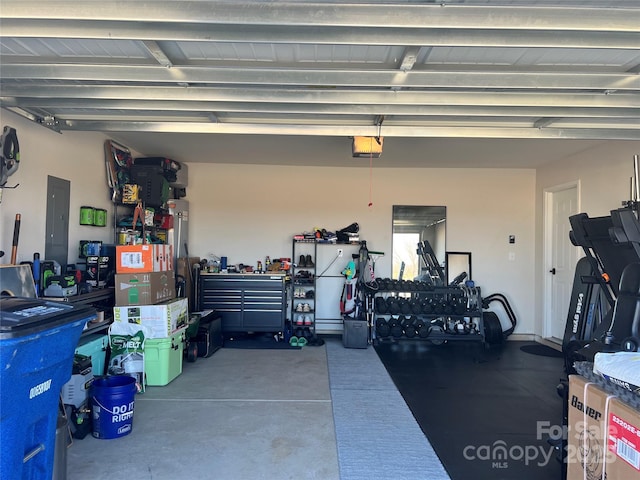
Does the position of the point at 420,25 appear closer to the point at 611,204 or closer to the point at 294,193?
the point at 611,204

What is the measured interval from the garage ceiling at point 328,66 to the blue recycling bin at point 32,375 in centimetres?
134

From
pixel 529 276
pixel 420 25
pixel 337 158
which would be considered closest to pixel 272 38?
pixel 420 25

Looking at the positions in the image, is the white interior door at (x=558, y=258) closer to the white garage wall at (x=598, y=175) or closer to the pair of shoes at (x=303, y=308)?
the white garage wall at (x=598, y=175)

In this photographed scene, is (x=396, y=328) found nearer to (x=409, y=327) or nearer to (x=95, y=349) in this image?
(x=409, y=327)

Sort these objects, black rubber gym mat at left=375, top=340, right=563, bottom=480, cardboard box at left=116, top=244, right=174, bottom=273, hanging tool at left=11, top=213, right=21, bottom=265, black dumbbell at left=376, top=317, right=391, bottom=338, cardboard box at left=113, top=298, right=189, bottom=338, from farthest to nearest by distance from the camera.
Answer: black dumbbell at left=376, top=317, right=391, bottom=338 → cardboard box at left=116, top=244, right=174, bottom=273 → cardboard box at left=113, top=298, right=189, bottom=338 → hanging tool at left=11, top=213, right=21, bottom=265 → black rubber gym mat at left=375, top=340, right=563, bottom=480

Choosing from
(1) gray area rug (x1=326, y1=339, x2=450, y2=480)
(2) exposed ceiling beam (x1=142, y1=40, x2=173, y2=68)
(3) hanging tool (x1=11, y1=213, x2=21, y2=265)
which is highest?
(2) exposed ceiling beam (x1=142, y1=40, x2=173, y2=68)

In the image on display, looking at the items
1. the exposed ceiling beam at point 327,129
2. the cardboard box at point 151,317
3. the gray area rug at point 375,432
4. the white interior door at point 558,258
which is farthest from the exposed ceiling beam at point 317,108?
the white interior door at point 558,258

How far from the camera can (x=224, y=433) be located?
289cm

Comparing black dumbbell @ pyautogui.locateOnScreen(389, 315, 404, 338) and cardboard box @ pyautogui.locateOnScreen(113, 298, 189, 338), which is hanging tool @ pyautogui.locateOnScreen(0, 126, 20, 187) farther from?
black dumbbell @ pyautogui.locateOnScreen(389, 315, 404, 338)

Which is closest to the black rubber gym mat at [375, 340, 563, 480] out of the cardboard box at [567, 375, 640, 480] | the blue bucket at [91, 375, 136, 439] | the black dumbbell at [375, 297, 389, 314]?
the black dumbbell at [375, 297, 389, 314]

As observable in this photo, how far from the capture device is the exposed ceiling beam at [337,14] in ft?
5.89

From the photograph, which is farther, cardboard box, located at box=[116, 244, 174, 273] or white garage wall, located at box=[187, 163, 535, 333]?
white garage wall, located at box=[187, 163, 535, 333]

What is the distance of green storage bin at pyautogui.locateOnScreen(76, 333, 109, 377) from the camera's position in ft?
10.7

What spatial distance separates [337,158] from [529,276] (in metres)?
3.53
